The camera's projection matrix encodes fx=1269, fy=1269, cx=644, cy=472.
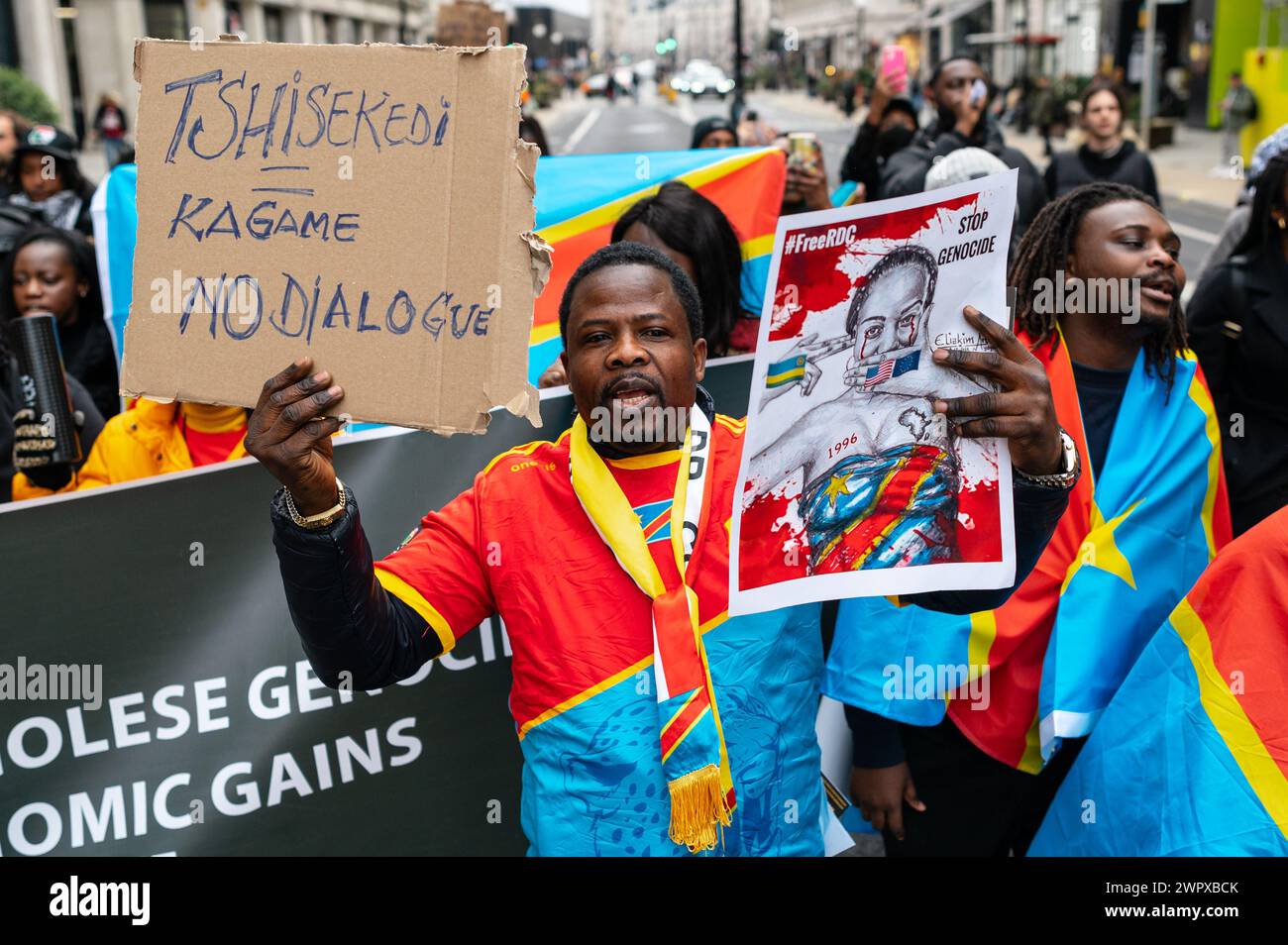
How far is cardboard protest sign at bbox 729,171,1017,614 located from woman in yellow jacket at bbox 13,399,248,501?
1755 millimetres

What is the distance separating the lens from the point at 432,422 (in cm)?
181

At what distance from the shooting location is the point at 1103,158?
6.83 meters

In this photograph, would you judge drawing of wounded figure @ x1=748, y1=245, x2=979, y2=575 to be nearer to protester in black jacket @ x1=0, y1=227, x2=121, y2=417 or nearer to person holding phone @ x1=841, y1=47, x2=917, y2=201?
protester in black jacket @ x1=0, y1=227, x2=121, y2=417

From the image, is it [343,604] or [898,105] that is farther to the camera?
[898,105]

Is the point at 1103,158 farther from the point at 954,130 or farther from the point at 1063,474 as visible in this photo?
the point at 1063,474

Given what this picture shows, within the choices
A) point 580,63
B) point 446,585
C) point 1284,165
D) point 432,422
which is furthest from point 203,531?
point 580,63

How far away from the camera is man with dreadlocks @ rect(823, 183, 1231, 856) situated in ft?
8.17

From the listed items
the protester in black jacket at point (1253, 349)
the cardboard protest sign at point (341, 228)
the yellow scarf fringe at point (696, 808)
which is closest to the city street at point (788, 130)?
the protester in black jacket at point (1253, 349)

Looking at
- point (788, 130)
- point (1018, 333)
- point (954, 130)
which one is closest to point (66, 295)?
point (1018, 333)

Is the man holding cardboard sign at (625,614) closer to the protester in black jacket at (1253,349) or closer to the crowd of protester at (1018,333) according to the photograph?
the crowd of protester at (1018,333)

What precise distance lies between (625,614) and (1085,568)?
100 centimetres

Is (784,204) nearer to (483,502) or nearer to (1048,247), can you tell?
(1048,247)

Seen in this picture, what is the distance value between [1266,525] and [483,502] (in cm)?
128

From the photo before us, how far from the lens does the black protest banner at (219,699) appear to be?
2.57 metres
